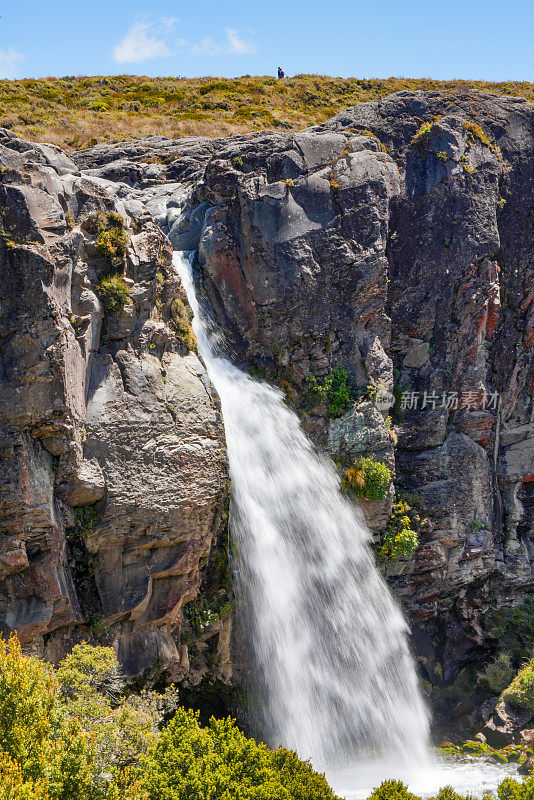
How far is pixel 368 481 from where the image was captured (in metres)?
22.8

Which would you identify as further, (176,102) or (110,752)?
(176,102)

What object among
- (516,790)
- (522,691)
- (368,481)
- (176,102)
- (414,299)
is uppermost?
(176,102)

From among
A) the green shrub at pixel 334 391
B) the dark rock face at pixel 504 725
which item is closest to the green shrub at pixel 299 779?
the dark rock face at pixel 504 725

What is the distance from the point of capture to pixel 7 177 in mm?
16938

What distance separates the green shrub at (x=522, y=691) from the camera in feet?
70.5

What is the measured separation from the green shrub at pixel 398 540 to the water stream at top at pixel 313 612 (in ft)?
2.60

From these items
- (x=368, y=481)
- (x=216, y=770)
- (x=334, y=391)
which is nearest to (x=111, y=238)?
(x=334, y=391)

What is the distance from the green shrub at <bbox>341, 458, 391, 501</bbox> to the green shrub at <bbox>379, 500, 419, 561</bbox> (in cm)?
165

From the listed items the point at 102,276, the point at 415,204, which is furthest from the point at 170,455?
the point at 415,204

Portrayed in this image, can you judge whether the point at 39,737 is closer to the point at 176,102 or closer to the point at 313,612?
the point at 313,612

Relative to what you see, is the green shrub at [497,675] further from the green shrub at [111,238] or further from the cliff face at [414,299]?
the green shrub at [111,238]

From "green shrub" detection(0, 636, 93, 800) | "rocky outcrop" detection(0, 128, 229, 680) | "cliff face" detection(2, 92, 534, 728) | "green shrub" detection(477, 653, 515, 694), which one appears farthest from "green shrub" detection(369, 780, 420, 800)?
"green shrub" detection(477, 653, 515, 694)

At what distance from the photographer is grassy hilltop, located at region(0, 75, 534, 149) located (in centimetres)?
3850

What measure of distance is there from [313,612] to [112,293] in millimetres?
13105
